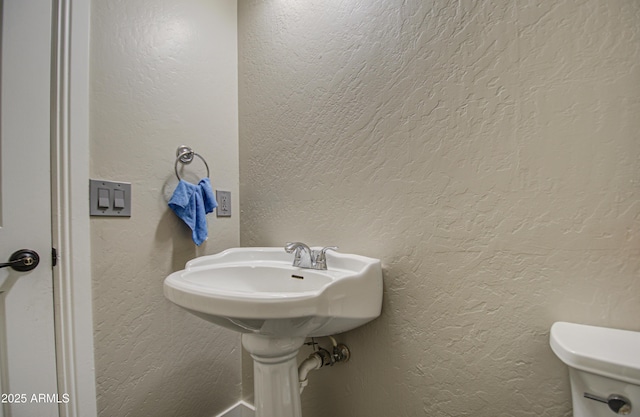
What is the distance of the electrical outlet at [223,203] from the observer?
127cm

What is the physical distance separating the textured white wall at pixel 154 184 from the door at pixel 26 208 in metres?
0.12

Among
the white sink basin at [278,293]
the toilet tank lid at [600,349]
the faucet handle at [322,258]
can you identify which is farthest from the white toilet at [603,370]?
the faucet handle at [322,258]

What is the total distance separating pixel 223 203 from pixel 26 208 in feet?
2.12

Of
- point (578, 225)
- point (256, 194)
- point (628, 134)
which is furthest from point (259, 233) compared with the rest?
point (628, 134)

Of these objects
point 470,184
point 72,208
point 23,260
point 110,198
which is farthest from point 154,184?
point 470,184

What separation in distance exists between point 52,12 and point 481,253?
148 centimetres

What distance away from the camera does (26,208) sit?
76 cm

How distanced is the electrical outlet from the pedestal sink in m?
0.25

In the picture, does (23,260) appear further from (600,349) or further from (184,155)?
(600,349)

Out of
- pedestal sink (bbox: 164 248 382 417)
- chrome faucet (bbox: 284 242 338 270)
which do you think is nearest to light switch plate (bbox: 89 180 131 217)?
pedestal sink (bbox: 164 248 382 417)

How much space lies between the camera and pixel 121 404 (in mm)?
934

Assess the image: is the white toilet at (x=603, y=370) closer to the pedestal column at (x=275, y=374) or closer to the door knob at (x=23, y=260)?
the pedestal column at (x=275, y=374)

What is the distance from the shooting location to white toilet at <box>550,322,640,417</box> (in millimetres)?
461

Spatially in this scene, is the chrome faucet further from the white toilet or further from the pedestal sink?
the white toilet
